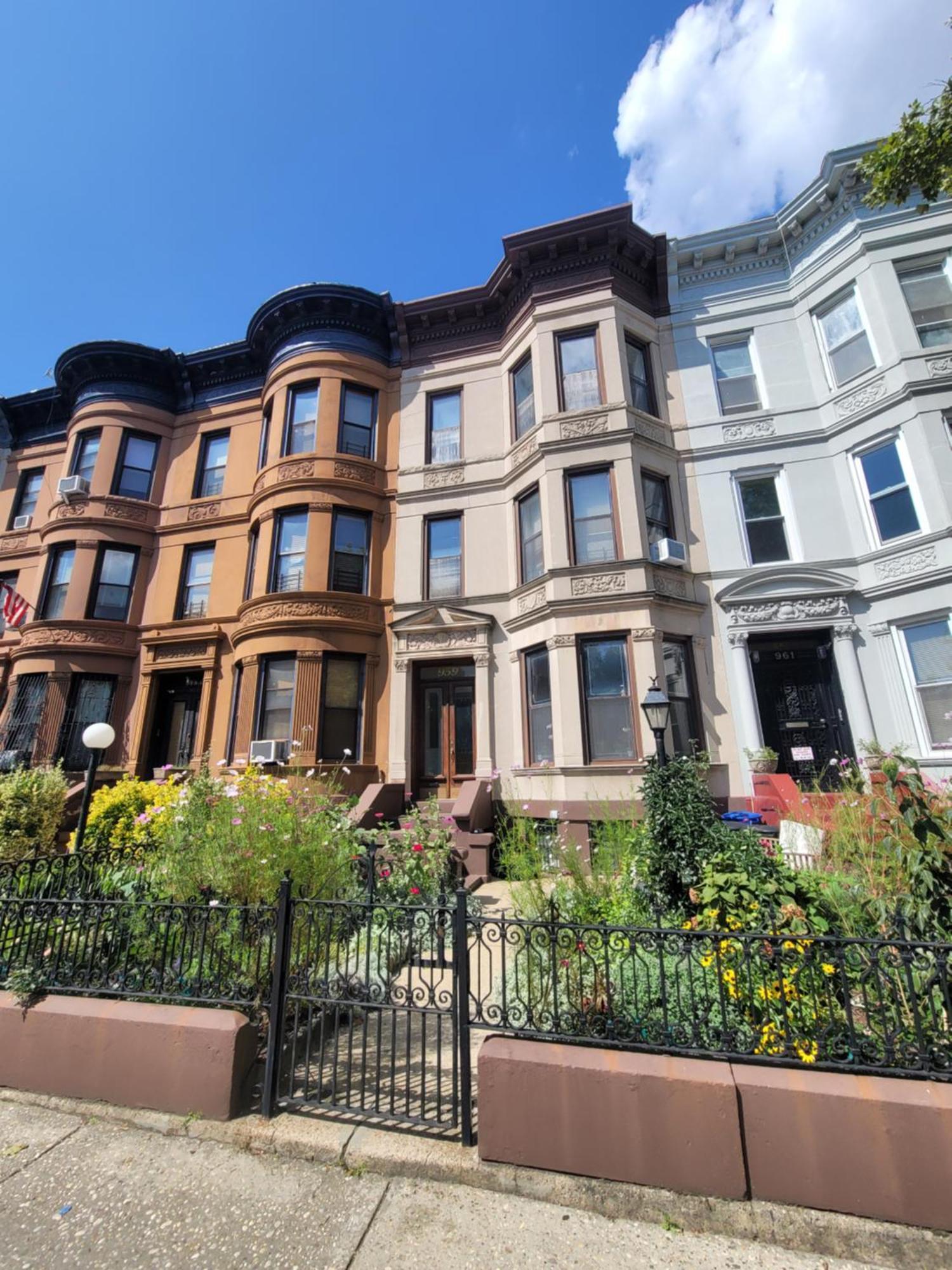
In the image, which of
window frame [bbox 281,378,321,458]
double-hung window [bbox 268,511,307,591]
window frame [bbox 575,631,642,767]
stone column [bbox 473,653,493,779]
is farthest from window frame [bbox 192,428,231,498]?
window frame [bbox 575,631,642,767]

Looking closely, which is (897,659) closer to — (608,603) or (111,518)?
(608,603)

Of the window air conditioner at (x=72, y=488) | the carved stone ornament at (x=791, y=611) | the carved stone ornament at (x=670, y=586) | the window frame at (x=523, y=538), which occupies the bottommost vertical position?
the carved stone ornament at (x=791, y=611)

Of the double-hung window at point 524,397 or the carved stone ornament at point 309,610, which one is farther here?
the double-hung window at point 524,397

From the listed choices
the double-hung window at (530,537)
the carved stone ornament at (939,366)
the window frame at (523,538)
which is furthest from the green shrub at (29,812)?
the carved stone ornament at (939,366)

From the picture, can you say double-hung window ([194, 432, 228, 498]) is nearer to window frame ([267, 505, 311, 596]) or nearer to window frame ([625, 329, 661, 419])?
window frame ([267, 505, 311, 596])

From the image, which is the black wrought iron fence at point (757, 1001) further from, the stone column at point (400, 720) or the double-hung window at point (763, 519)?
the double-hung window at point (763, 519)

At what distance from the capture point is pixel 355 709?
12.1 metres

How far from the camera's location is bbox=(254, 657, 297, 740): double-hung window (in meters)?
11.8

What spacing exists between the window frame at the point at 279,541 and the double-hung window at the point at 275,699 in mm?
1576

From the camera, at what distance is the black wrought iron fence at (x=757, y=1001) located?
9.05 ft

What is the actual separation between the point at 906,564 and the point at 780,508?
245 cm

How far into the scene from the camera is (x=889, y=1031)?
2.72m

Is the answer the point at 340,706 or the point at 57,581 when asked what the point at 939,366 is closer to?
the point at 340,706

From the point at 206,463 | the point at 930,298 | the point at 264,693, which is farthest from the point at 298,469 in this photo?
the point at 930,298
